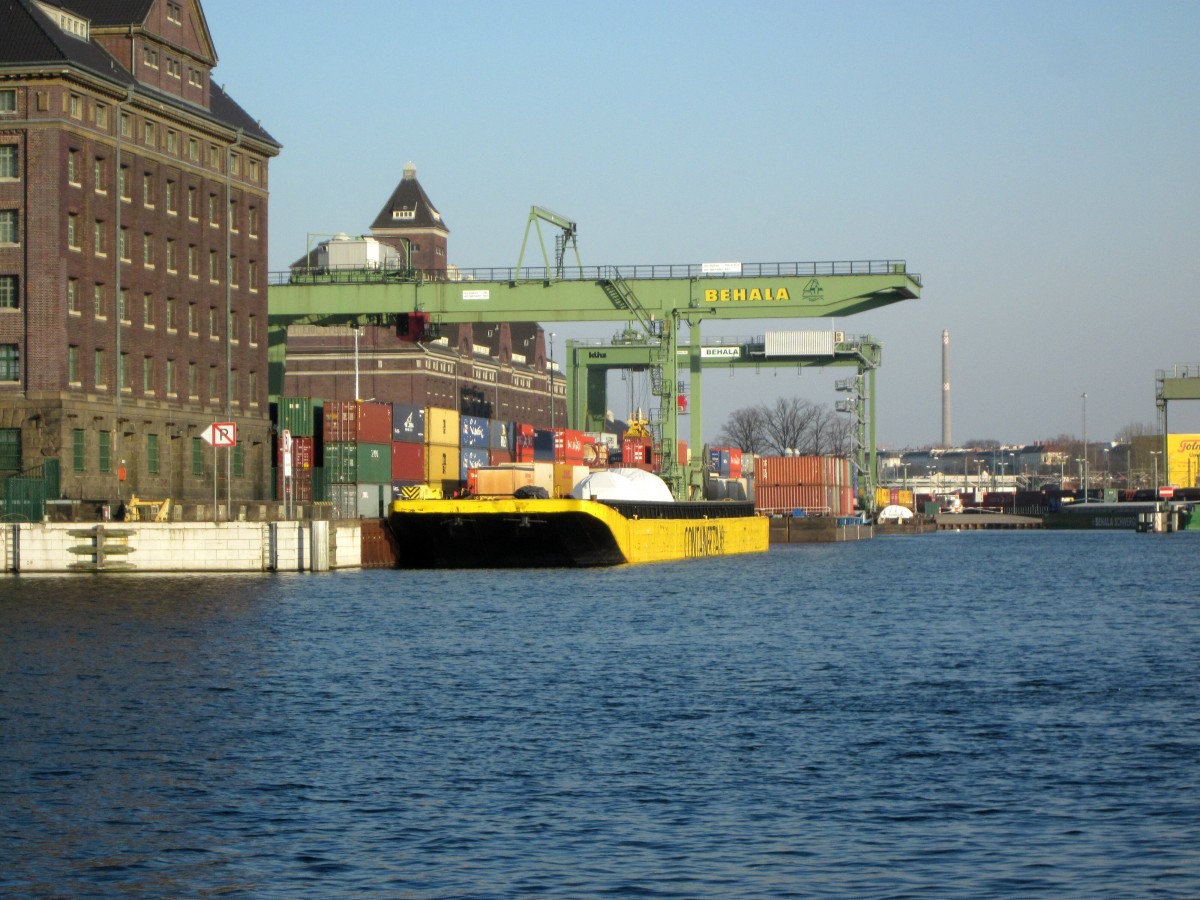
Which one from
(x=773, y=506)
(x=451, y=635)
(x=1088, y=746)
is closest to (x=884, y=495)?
(x=773, y=506)

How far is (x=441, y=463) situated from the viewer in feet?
269

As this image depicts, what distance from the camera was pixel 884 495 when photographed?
183750mm

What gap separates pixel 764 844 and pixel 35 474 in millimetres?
51830

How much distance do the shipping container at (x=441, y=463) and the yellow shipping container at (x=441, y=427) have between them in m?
0.19

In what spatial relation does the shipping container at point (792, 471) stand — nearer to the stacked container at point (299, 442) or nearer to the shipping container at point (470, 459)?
the shipping container at point (470, 459)

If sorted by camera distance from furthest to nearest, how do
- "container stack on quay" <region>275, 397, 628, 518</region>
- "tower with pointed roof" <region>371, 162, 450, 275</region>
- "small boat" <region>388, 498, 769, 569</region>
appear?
"tower with pointed roof" <region>371, 162, 450, 275</region> < "container stack on quay" <region>275, 397, 628, 518</region> < "small boat" <region>388, 498, 769, 569</region>

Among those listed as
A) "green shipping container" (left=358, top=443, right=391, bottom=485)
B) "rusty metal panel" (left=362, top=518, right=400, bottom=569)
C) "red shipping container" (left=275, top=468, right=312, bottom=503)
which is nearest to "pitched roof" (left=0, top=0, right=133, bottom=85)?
"green shipping container" (left=358, top=443, right=391, bottom=485)

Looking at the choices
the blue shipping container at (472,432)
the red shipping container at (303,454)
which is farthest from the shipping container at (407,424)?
the blue shipping container at (472,432)

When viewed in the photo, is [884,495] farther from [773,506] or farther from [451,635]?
[451,635]

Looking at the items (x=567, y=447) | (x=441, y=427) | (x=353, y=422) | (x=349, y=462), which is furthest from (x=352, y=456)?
(x=567, y=447)

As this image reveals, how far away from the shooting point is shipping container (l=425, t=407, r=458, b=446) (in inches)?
3182

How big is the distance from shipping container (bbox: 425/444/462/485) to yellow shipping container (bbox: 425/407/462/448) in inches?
7.6

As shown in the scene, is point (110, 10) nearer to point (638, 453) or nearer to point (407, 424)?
point (407, 424)

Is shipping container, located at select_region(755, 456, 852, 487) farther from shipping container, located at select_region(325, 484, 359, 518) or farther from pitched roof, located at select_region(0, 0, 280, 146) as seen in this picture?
pitched roof, located at select_region(0, 0, 280, 146)
